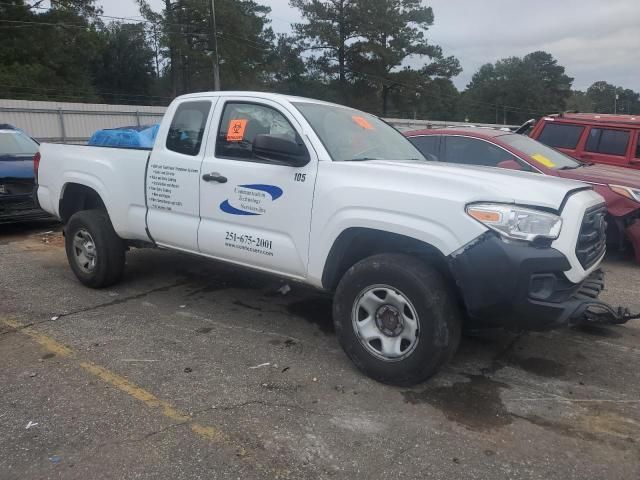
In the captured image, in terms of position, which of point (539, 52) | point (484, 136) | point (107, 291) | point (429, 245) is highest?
point (539, 52)

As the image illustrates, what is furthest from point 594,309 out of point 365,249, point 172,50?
point 172,50

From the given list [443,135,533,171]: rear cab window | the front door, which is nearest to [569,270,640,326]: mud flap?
the front door

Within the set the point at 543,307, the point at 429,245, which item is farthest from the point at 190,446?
the point at 543,307

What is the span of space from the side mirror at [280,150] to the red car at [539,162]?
9.42 feet

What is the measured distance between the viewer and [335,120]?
15.0 ft

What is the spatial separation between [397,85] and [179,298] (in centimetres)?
5796

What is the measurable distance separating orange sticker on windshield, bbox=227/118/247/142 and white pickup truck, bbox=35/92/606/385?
17 millimetres

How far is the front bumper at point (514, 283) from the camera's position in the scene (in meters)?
3.21

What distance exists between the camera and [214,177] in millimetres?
4527

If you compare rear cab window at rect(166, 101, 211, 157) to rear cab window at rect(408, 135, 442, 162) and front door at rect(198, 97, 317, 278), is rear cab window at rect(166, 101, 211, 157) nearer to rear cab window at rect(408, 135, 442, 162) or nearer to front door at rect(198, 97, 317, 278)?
front door at rect(198, 97, 317, 278)

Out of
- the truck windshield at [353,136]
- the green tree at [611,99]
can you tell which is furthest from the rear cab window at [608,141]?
the green tree at [611,99]

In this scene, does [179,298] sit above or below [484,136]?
below

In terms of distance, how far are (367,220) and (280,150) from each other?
787 mm

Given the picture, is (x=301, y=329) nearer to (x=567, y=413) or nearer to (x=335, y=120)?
(x=335, y=120)
